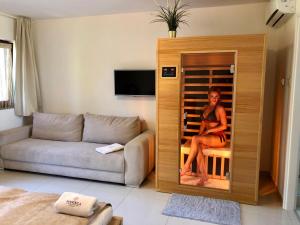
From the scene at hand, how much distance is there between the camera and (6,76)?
13.5 ft

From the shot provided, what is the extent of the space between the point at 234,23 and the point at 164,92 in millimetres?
1509

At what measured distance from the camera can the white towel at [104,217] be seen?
1644mm

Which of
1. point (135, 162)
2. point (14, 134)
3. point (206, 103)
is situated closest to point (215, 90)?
point (206, 103)

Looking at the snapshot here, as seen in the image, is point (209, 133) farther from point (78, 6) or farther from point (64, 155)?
point (78, 6)

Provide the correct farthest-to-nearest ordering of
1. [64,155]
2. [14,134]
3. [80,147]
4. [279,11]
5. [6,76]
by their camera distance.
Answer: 1. [6,76]
2. [14,134]
3. [80,147]
4. [64,155]
5. [279,11]

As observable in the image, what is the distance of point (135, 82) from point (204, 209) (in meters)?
2.09

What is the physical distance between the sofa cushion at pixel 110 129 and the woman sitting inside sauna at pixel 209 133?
1018 millimetres

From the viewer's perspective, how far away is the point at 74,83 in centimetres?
425

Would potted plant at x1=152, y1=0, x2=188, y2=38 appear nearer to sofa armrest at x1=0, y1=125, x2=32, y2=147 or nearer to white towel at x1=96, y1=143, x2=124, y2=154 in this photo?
white towel at x1=96, y1=143, x2=124, y2=154

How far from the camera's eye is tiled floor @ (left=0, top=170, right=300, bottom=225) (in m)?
2.45

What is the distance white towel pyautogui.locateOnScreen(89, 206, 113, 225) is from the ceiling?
2605mm

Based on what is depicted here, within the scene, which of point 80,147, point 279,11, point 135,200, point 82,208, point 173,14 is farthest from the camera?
point 80,147

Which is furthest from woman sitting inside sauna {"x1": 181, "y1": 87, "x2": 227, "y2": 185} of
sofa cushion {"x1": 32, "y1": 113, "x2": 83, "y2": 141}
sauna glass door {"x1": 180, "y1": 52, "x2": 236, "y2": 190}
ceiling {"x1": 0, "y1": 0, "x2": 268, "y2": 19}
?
sofa cushion {"x1": 32, "y1": 113, "x2": 83, "y2": 141}

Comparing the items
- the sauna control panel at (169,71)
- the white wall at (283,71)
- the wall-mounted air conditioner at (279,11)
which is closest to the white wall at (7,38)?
the sauna control panel at (169,71)
